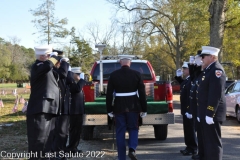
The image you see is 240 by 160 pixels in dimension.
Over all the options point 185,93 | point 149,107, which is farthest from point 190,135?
point 149,107

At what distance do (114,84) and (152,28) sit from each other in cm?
3120

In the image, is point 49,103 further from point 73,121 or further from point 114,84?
point 73,121

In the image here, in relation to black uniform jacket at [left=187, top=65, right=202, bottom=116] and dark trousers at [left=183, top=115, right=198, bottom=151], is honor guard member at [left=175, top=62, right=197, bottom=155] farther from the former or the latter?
black uniform jacket at [left=187, top=65, right=202, bottom=116]

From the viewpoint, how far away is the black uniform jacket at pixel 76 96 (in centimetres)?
655

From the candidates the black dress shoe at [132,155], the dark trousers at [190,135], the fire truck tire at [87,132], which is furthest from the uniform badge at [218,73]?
the fire truck tire at [87,132]

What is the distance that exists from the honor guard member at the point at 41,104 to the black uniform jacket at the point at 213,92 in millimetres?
2364

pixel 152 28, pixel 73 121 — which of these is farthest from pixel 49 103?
pixel 152 28

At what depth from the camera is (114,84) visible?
6.13m

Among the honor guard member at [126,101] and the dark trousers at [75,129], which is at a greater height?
the honor guard member at [126,101]

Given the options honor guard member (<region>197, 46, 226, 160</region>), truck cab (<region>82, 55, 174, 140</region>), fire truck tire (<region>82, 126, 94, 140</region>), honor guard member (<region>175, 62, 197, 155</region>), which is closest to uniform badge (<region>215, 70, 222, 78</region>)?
honor guard member (<region>197, 46, 226, 160</region>)

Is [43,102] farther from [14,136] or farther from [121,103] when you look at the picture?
[14,136]

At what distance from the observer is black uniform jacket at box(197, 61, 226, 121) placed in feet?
15.6

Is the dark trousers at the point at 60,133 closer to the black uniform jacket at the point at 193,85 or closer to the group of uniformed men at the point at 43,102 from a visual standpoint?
the group of uniformed men at the point at 43,102

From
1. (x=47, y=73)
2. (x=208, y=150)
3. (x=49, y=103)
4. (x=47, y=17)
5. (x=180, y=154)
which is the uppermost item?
(x=47, y=17)
